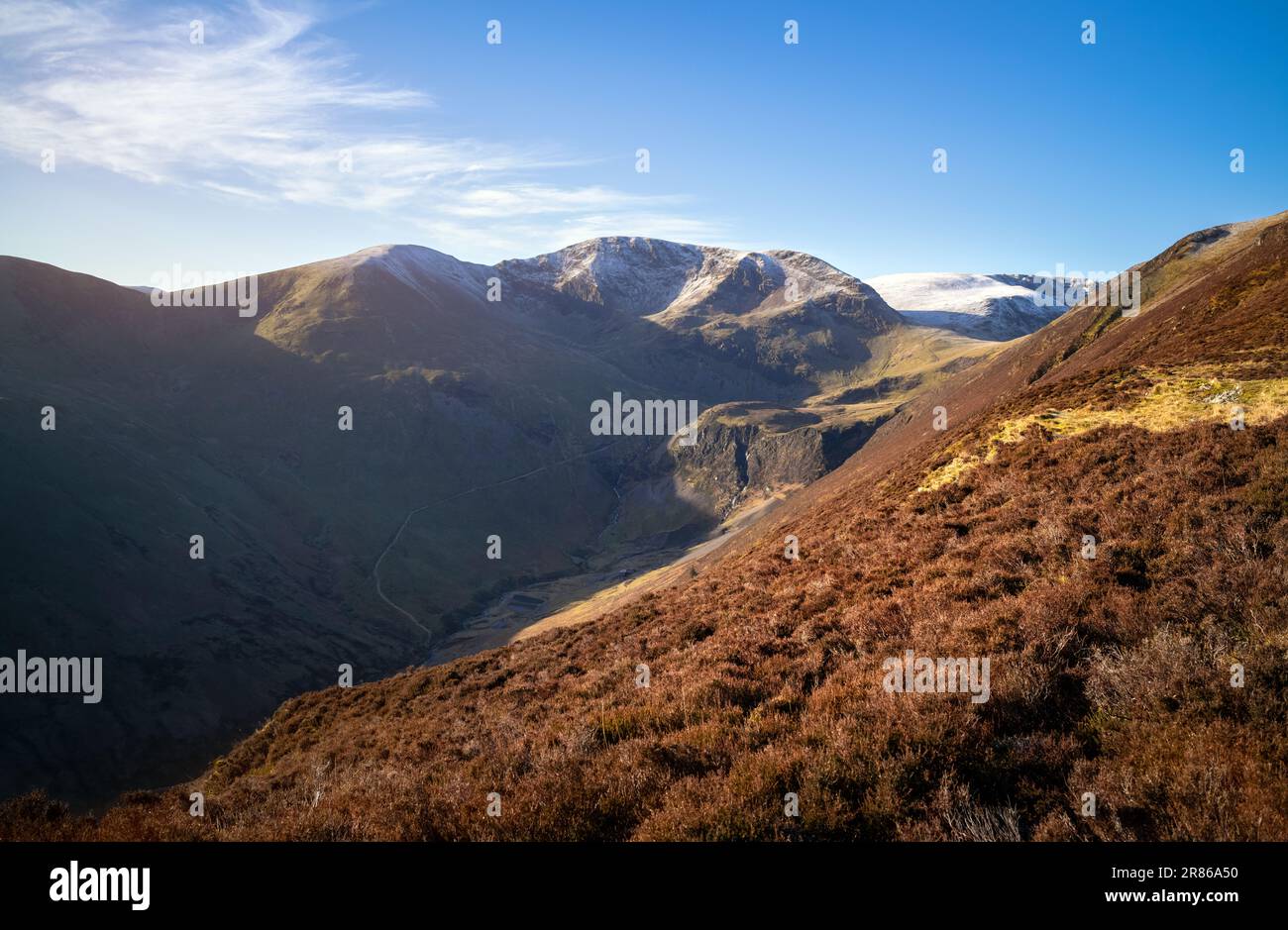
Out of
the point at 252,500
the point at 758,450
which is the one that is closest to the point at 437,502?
the point at 252,500

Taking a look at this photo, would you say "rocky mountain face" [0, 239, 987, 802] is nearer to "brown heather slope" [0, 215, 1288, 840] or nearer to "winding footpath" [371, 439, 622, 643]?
"winding footpath" [371, 439, 622, 643]

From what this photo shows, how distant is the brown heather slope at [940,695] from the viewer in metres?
6.30

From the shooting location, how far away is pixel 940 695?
8070mm

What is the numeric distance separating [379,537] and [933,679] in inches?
5236

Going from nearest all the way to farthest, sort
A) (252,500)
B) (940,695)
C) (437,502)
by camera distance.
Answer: (940,695), (252,500), (437,502)

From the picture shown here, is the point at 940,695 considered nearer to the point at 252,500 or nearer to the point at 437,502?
the point at 252,500

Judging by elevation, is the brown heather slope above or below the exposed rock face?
below

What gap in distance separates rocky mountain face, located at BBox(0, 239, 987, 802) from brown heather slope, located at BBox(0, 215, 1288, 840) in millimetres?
67345

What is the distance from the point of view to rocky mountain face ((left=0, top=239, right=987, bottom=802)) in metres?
71.8

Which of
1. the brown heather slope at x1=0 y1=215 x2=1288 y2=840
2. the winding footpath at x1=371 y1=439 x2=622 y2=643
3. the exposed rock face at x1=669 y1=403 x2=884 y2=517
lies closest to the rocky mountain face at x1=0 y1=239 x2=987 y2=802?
the winding footpath at x1=371 y1=439 x2=622 y2=643

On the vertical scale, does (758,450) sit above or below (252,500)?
above

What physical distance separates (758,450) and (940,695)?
15224 centimetres

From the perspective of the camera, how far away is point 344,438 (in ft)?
506
